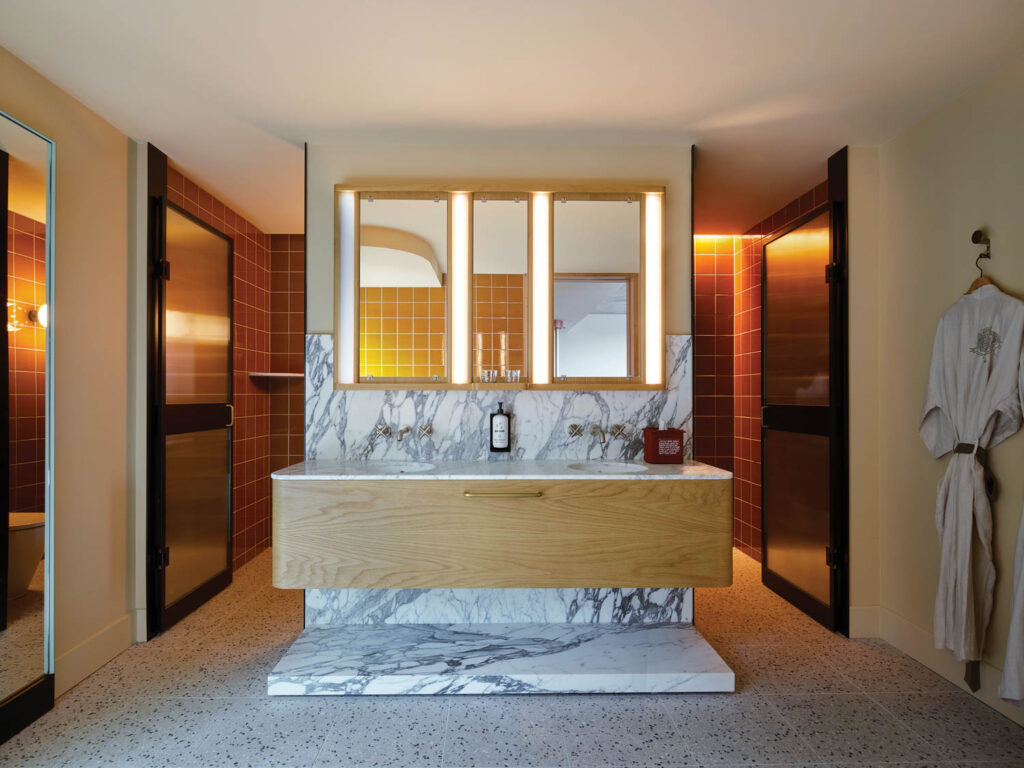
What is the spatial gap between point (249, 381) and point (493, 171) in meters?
2.53

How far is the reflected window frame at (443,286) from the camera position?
312 cm

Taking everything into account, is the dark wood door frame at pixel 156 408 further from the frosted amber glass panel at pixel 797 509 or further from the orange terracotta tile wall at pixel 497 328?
the frosted amber glass panel at pixel 797 509

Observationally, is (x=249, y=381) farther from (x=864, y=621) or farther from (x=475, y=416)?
(x=864, y=621)

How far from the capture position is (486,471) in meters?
2.74

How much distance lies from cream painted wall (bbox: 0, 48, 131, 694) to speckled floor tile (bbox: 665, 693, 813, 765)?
2441mm

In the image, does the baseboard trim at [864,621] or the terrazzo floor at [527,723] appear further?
the baseboard trim at [864,621]

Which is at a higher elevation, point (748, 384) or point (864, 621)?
point (748, 384)

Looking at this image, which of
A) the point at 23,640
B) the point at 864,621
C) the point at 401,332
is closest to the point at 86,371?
the point at 23,640

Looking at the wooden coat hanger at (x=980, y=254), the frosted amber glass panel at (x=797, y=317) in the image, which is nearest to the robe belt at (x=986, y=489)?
the wooden coat hanger at (x=980, y=254)

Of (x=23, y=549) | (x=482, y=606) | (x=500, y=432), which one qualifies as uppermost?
(x=500, y=432)

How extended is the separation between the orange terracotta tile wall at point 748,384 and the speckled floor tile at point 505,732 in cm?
270

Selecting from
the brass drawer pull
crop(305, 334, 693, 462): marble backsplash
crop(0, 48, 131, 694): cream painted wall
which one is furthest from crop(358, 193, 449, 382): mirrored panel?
crop(0, 48, 131, 694): cream painted wall

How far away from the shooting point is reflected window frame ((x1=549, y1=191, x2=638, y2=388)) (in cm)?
314

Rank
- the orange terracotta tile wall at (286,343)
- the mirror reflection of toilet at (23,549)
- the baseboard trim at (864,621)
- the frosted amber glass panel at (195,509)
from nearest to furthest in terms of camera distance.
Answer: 1. the mirror reflection of toilet at (23,549)
2. the baseboard trim at (864,621)
3. the frosted amber glass panel at (195,509)
4. the orange terracotta tile wall at (286,343)
